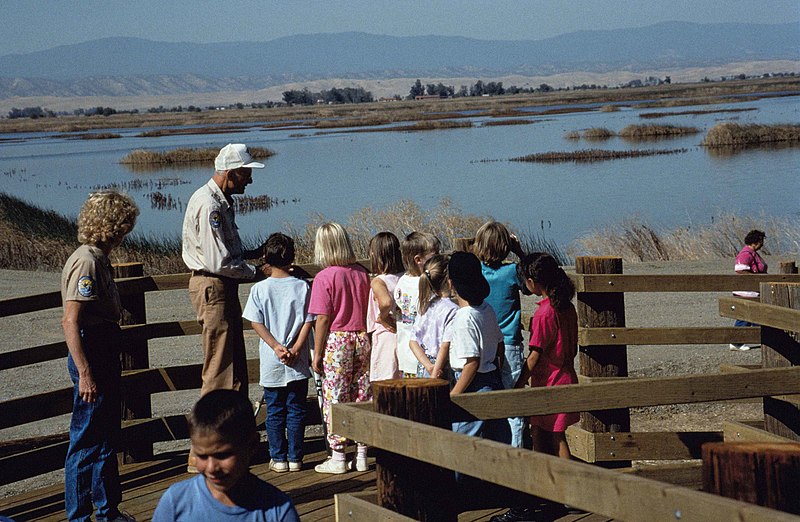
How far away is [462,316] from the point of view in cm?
528

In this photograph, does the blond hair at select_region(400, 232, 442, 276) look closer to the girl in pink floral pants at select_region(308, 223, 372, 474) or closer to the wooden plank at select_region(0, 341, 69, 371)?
the girl in pink floral pants at select_region(308, 223, 372, 474)

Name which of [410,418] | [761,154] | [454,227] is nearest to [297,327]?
[410,418]

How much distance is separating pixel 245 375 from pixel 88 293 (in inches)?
62.5

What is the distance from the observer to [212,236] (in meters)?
6.18

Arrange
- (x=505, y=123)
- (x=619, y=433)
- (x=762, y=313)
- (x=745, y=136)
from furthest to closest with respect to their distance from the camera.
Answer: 1. (x=505, y=123)
2. (x=745, y=136)
3. (x=619, y=433)
4. (x=762, y=313)

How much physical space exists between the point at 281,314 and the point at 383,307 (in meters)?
0.66

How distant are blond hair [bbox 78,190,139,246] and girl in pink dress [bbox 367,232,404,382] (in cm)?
155

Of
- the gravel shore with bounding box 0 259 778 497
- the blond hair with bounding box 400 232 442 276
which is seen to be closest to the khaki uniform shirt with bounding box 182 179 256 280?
the blond hair with bounding box 400 232 442 276

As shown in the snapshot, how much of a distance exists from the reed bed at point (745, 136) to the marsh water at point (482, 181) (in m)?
0.96

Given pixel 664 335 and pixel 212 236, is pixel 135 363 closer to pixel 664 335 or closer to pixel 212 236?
pixel 212 236

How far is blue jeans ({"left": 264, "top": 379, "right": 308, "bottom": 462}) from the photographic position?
21.2 feet

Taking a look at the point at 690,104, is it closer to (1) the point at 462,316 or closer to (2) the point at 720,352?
(2) the point at 720,352

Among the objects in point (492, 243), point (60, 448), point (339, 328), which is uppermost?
point (492, 243)

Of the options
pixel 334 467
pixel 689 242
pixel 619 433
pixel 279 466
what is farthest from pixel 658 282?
pixel 689 242
